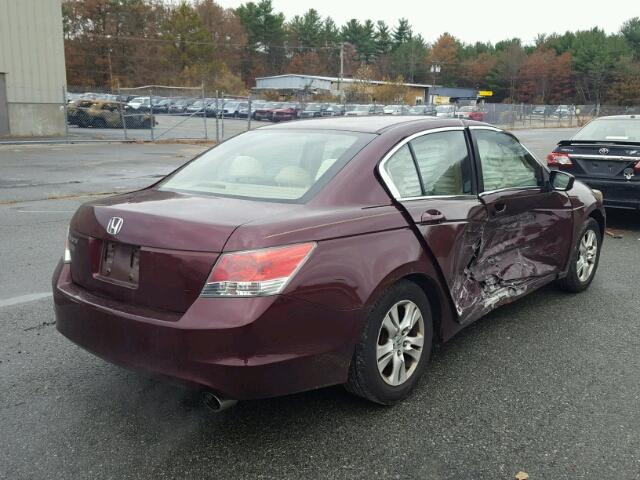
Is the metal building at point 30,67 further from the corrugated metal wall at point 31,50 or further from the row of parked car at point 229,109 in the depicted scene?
the row of parked car at point 229,109

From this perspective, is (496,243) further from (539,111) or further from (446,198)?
(539,111)

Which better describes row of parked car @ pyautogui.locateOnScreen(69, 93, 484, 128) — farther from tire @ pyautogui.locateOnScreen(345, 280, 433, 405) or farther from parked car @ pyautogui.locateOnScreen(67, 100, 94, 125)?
tire @ pyautogui.locateOnScreen(345, 280, 433, 405)

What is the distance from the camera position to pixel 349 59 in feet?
374

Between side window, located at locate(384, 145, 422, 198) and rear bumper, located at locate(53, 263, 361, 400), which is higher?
side window, located at locate(384, 145, 422, 198)

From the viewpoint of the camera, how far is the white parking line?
16.1ft

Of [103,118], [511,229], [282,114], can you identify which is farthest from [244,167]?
[282,114]

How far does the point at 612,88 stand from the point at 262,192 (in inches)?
4079

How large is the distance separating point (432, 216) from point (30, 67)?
80.8 feet

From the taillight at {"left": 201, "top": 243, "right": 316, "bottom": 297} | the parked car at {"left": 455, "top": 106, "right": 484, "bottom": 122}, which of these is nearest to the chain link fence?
the parked car at {"left": 455, "top": 106, "right": 484, "bottom": 122}

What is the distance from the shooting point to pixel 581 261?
5.45 meters

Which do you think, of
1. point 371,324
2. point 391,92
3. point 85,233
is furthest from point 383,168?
point 391,92

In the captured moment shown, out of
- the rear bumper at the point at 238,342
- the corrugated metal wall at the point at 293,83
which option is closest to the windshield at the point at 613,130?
the rear bumper at the point at 238,342

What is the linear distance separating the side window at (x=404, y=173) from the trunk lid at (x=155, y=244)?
74 centimetres

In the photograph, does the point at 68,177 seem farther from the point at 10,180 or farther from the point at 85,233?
the point at 85,233
